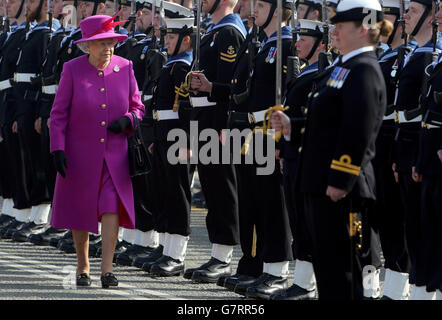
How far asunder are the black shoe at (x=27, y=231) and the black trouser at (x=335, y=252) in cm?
608

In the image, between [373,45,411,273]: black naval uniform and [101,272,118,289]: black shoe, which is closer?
[373,45,411,273]: black naval uniform

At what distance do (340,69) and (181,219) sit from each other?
12.6ft

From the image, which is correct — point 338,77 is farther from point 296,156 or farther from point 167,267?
point 167,267

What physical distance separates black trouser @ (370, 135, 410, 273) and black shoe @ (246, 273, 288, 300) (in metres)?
0.84

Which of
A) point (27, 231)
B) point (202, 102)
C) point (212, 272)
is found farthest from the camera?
point (27, 231)

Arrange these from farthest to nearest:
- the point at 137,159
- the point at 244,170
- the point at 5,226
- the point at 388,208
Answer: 1. the point at 5,226
2. the point at 244,170
3. the point at 137,159
4. the point at 388,208

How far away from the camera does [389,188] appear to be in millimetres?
8664

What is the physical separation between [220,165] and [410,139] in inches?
78.5

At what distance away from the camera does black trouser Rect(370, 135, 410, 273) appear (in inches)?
336

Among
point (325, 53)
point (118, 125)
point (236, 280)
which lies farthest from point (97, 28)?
point (236, 280)

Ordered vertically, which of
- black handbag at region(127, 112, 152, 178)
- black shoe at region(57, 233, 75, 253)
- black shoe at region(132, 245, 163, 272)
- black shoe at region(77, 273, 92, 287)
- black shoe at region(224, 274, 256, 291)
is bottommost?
black shoe at region(57, 233, 75, 253)

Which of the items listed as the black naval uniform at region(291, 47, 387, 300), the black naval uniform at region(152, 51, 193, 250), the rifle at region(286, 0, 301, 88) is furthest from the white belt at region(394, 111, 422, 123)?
the black naval uniform at region(152, 51, 193, 250)

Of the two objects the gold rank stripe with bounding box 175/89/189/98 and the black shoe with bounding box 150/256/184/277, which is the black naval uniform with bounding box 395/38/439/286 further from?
the black shoe with bounding box 150/256/184/277

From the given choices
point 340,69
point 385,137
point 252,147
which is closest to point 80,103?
point 252,147
